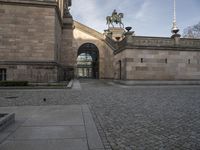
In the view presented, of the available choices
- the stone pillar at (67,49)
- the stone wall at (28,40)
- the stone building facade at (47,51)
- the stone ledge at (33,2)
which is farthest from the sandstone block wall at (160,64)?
the stone pillar at (67,49)

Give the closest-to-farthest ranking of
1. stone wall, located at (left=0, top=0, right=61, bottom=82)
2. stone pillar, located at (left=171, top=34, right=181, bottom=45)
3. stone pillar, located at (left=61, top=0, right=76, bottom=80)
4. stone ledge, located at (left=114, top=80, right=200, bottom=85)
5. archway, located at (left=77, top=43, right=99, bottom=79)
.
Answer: stone ledge, located at (left=114, top=80, right=200, bottom=85)
stone wall, located at (left=0, top=0, right=61, bottom=82)
stone pillar, located at (left=171, top=34, right=181, bottom=45)
stone pillar, located at (left=61, top=0, right=76, bottom=80)
archway, located at (left=77, top=43, right=99, bottom=79)

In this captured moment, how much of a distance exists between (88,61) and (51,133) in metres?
43.7

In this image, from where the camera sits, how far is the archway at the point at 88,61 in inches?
1507

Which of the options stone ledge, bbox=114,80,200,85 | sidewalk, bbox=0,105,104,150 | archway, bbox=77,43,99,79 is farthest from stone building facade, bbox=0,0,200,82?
archway, bbox=77,43,99,79

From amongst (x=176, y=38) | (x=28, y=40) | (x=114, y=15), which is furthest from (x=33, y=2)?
(x=114, y=15)

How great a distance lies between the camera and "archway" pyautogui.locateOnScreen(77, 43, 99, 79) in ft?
126

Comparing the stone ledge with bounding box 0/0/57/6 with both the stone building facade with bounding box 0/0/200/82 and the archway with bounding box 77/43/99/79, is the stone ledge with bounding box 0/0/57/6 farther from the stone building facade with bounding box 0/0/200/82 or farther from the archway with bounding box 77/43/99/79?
the archway with bounding box 77/43/99/79

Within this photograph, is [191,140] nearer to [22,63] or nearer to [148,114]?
[148,114]

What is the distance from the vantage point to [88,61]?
4834cm

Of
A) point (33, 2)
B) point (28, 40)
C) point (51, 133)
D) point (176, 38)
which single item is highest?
point (33, 2)

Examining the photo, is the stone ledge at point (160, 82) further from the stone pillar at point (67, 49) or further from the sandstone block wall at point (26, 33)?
the stone pillar at point (67, 49)

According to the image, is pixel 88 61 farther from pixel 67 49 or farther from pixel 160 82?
pixel 160 82

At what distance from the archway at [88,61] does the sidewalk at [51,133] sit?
31.6m

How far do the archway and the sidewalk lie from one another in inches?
1244
